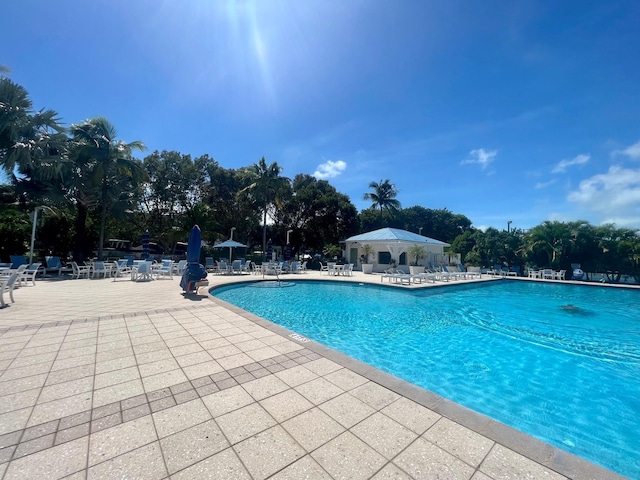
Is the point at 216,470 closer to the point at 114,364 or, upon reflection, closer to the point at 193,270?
the point at 114,364

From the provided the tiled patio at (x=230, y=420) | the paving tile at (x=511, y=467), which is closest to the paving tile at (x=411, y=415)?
the tiled patio at (x=230, y=420)

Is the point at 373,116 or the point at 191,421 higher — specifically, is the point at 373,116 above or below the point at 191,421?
above

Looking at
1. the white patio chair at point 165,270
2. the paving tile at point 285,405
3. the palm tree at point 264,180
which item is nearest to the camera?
the paving tile at point 285,405

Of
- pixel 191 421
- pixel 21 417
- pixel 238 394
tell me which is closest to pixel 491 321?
pixel 238 394

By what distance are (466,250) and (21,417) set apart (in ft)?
96.4

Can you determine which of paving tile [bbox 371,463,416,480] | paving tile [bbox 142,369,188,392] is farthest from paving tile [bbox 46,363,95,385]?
paving tile [bbox 371,463,416,480]

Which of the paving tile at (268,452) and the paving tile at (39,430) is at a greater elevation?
the paving tile at (268,452)

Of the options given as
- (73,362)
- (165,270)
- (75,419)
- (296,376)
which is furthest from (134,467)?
(165,270)

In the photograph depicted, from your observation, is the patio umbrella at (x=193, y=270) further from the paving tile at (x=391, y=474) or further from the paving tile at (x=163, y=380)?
the paving tile at (x=391, y=474)

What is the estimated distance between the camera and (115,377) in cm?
300

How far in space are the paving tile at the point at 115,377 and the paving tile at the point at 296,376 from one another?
5.52 ft

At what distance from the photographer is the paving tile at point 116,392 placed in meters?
2.53

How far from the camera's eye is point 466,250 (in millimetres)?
26062

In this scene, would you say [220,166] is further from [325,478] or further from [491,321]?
[325,478]
